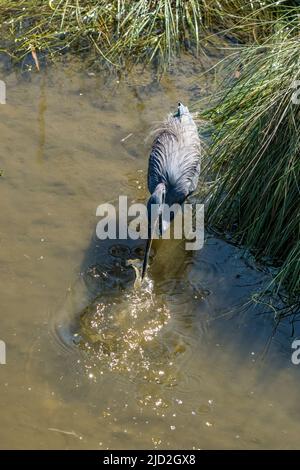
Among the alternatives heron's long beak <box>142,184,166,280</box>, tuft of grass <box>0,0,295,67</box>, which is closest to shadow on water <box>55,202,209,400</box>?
heron's long beak <box>142,184,166,280</box>

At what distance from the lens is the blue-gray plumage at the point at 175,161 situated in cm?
588

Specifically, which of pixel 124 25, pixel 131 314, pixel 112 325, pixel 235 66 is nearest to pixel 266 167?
pixel 235 66

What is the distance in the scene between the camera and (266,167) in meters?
5.54

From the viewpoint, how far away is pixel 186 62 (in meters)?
7.50

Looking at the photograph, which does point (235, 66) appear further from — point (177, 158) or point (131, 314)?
point (131, 314)

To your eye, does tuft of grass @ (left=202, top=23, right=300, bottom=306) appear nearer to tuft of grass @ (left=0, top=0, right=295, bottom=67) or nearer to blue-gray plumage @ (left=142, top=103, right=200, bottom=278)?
blue-gray plumage @ (left=142, top=103, right=200, bottom=278)

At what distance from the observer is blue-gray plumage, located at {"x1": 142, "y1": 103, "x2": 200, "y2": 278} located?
19.3 feet

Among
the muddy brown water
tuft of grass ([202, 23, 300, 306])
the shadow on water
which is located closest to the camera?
the muddy brown water

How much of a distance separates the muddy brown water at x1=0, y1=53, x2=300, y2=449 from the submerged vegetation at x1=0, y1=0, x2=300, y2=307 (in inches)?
11.1

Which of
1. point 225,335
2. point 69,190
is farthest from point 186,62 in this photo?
point 225,335

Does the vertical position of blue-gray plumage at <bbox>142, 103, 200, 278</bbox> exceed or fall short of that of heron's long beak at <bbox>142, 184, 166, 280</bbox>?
it exceeds it

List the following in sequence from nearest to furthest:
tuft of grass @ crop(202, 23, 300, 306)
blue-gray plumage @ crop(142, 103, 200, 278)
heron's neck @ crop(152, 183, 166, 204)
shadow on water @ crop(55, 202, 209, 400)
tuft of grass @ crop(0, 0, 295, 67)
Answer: shadow on water @ crop(55, 202, 209, 400) < tuft of grass @ crop(202, 23, 300, 306) < heron's neck @ crop(152, 183, 166, 204) < blue-gray plumage @ crop(142, 103, 200, 278) < tuft of grass @ crop(0, 0, 295, 67)
